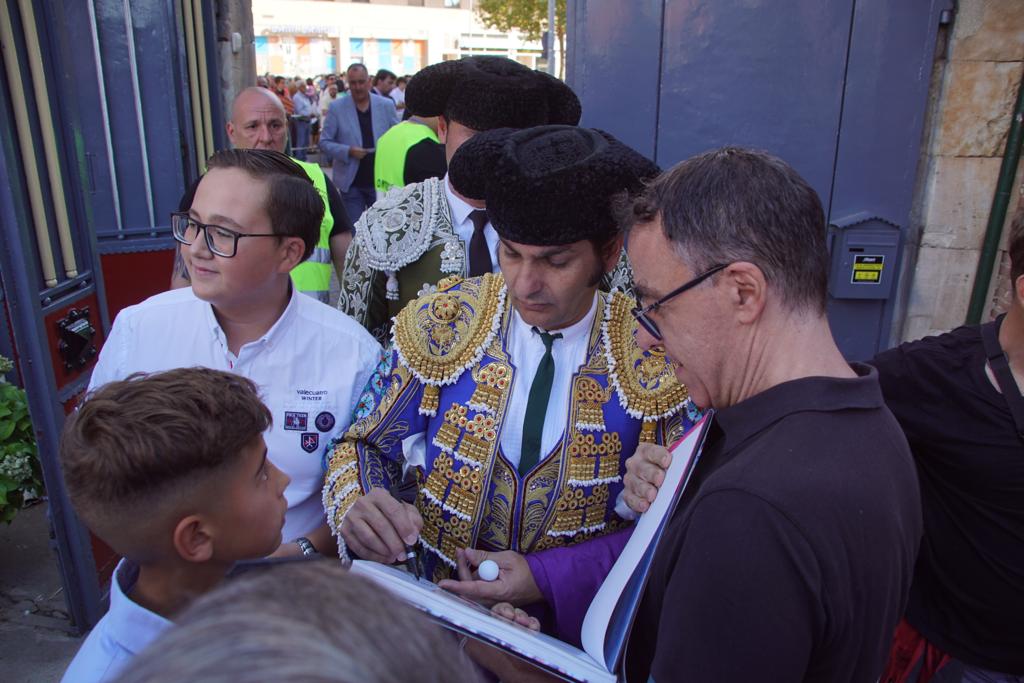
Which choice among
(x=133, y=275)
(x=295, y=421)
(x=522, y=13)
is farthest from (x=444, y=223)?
(x=522, y=13)

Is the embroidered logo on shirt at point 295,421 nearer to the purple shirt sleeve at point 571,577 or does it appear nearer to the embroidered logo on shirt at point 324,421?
the embroidered logo on shirt at point 324,421

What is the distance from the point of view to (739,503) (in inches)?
38.8

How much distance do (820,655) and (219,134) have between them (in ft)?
17.0

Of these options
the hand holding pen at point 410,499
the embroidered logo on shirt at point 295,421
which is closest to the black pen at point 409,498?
the hand holding pen at point 410,499

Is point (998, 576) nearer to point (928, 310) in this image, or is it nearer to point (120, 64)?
point (928, 310)

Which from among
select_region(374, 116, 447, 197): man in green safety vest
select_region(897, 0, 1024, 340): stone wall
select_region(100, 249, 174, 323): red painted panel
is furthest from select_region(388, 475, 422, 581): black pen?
select_region(374, 116, 447, 197): man in green safety vest

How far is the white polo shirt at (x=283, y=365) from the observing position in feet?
6.15

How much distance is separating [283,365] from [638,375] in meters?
0.92

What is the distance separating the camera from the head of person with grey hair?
50 centimetres

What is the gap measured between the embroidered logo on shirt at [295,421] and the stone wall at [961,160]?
339 centimetres

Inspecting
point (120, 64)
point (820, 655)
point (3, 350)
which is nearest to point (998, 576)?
point (820, 655)

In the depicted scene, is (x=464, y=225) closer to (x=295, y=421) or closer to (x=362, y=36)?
(x=295, y=421)

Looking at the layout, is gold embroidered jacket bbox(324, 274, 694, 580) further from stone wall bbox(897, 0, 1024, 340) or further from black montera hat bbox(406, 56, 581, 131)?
stone wall bbox(897, 0, 1024, 340)

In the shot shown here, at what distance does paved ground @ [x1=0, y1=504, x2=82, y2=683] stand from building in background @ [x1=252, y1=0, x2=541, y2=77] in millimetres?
34171
